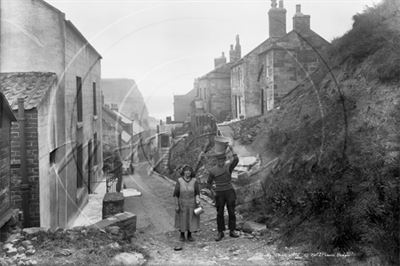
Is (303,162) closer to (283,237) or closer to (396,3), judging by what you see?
(283,237)

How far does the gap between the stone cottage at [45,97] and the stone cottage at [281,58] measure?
11.3 meters

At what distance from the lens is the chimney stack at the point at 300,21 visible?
21.3 m

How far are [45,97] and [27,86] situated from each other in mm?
597

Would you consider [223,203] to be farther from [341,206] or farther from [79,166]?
[79,166]

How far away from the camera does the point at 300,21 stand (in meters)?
21.4

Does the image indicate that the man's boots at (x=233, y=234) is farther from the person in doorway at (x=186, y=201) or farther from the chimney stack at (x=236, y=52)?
the chimney stack at (x=236, y=52)

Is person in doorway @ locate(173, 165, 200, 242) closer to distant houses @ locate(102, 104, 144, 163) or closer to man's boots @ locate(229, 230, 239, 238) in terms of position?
man's boots @ locate(229, 230, 239, 238)

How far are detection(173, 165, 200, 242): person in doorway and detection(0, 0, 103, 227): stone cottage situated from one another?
354 cm

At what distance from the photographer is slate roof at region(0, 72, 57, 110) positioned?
28.9 feet

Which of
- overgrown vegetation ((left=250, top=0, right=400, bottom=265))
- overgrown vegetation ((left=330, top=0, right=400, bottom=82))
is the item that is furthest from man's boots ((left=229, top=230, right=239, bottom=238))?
overgrown vegetation ((left=330, top=0, right=400, bottom=82))

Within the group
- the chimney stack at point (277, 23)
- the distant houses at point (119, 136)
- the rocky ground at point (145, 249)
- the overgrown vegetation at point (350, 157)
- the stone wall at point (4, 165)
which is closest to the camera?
the rocky ground at point (145, 249)

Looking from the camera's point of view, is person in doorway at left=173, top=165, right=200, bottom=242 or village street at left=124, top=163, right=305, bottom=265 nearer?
village street at left=124, top=163, right=305, bottom=265

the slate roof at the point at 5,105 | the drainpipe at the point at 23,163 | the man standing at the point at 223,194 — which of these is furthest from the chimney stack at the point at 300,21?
the slate roof at the point at 5,105

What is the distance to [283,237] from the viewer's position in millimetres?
7016
